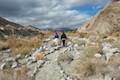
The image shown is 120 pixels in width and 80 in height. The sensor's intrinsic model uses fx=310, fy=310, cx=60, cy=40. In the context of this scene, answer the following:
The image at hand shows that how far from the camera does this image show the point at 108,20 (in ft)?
137

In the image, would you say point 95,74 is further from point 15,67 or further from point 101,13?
point 101,13

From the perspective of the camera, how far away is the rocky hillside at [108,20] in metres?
41.0

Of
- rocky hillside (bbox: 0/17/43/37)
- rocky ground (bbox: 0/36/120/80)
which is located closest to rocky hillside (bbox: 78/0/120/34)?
rocky hillside (bbox: 0/17/43/37)

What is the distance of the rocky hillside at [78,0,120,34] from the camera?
134ft

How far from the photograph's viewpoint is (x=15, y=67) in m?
14.9

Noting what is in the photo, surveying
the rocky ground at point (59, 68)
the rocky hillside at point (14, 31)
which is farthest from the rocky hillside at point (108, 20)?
the rocky ground at point (59, 68)

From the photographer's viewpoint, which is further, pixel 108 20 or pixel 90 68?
pixel 108 20

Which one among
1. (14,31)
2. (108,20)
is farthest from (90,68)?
(14,31)

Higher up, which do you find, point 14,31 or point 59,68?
point 14,31

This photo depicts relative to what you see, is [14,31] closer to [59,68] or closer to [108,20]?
[108,20]

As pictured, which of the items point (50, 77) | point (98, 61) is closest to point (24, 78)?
point (50, 77)

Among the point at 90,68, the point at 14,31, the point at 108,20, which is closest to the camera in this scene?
the point at 90,68

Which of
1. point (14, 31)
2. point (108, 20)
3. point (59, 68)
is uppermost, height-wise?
point (108, 20)

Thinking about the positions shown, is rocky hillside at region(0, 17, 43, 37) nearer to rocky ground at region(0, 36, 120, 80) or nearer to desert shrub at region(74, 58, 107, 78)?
rocky ground at region(0, 36, 120, 80)
